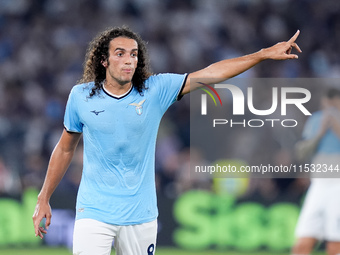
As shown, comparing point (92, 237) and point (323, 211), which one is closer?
point (92, 237)

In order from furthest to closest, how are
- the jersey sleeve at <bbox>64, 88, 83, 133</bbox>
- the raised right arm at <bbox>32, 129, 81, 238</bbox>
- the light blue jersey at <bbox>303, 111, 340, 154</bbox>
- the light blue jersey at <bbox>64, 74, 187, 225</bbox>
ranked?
1. the light blue jersey at <bbox>303, 111, 340, 154</bbox>
2. the raised right arm at <bbox>32, 129, 81, 238</bbox>
3. the jersey sleeve at <bbox>64, 88, 83, 133</bbox>
4. the light blue jersey at <bbox>64, 74, 187, 225</bbox>

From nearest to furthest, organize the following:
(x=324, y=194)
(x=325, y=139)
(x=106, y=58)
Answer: (x=106, y=58) < (x=324, y=194) < (x=325, y=139)

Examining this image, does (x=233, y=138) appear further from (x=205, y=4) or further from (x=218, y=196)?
(x=205, y=4)

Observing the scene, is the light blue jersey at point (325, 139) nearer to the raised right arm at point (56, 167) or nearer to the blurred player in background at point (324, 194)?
the blurred player in background at point (324, 194)

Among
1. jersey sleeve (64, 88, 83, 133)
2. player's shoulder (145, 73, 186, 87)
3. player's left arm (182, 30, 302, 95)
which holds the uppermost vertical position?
player's left arm (182, 30, 302, 95)

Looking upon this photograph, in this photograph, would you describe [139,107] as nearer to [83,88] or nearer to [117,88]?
[117,88]

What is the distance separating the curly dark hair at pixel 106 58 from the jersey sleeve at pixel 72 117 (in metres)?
0.14

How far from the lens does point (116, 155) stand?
15.3 feet

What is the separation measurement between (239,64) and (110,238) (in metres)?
1.49

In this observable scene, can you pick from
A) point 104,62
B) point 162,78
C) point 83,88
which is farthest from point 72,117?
point 162,78

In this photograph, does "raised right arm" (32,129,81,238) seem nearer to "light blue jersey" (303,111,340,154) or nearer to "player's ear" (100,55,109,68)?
"player's ear" (100,55,109,68)

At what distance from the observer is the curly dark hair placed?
15.8 feet

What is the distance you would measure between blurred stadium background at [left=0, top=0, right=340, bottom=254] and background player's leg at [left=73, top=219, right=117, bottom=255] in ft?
17.2

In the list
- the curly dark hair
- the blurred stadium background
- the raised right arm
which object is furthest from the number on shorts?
the blurred stadium background
